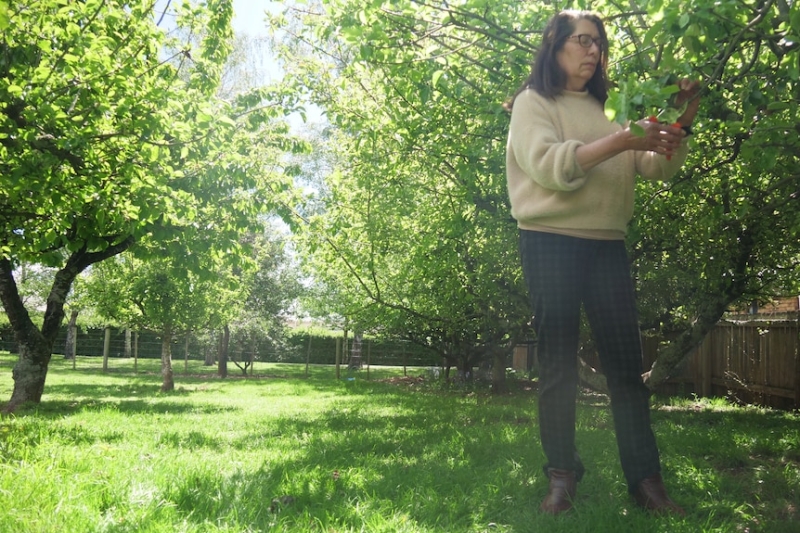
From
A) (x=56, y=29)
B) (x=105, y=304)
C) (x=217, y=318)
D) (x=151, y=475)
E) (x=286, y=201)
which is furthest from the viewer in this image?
(x=217, y=318)

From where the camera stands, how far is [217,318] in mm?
16844

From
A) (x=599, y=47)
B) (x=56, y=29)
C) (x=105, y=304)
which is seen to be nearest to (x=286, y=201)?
(x=56, y=29)

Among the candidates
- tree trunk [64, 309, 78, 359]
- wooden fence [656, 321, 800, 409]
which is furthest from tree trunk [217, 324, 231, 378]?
wooden fence [656, 321, 800, 409]

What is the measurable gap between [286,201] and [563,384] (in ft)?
20.4

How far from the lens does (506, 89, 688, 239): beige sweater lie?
2.45m

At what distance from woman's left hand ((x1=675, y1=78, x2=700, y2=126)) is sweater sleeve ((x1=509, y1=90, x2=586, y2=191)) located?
13.9 inches

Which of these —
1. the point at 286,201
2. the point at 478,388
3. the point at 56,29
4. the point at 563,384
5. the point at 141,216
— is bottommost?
the point at 478,388

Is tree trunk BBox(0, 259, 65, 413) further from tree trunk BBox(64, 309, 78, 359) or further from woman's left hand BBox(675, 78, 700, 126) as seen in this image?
tree trunk BBox(64, 309, 78, 359)

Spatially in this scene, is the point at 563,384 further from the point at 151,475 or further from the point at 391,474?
the point at 151,475

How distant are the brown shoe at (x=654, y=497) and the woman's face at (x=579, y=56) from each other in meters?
1.61

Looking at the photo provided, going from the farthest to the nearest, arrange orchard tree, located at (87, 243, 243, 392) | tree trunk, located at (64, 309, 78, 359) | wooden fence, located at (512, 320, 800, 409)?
tree trunk, located at (64, 309, 78, 359) → orchard tree, located at (87, 243, 243, 392) → wooden fence, located at (512, 320, 800, 409)

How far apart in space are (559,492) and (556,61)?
1.73 meters

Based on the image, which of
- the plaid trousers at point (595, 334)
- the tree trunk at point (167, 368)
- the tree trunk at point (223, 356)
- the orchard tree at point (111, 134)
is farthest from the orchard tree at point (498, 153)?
the tree trunk at point (223, 356)

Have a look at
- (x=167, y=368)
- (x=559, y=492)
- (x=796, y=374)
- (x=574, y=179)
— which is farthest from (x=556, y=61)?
(x=167, y=368)
